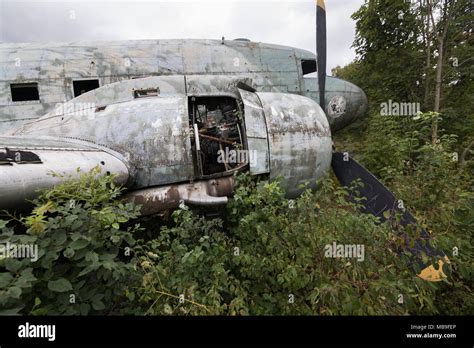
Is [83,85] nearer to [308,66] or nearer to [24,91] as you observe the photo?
[24,91]

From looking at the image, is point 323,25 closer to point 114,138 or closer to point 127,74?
point 114,138

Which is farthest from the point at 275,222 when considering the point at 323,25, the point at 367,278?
the point at 323,25

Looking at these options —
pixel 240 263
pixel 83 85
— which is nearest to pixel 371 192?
pixel 240 263

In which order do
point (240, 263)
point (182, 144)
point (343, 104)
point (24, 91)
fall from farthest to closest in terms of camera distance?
point (343, 104)
point (24, 91)
point (182, 144)
point (240, 263)

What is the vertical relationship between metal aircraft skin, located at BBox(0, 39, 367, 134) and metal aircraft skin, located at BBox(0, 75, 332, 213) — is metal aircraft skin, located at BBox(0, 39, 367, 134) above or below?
above

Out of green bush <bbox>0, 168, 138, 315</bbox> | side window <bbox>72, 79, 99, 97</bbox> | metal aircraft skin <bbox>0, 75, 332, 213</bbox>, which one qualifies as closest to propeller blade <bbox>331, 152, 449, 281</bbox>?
metal aircraft skin <bbox>0, 75, 332, 213</bbox>

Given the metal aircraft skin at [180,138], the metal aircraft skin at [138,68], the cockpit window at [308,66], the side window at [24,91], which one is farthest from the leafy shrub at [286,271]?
the side window at [24,91]

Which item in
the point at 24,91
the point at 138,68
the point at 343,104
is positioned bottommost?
the point at 343,104

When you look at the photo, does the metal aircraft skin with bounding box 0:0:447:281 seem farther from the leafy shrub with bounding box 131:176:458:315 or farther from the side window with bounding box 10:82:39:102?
the side window with bounding box 10:82:39:102

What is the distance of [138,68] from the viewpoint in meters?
7.28

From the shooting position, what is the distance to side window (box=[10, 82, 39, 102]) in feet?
22.2

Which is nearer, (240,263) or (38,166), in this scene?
(38,166)

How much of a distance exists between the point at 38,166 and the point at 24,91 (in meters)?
6.38

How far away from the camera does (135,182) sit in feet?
12.8
